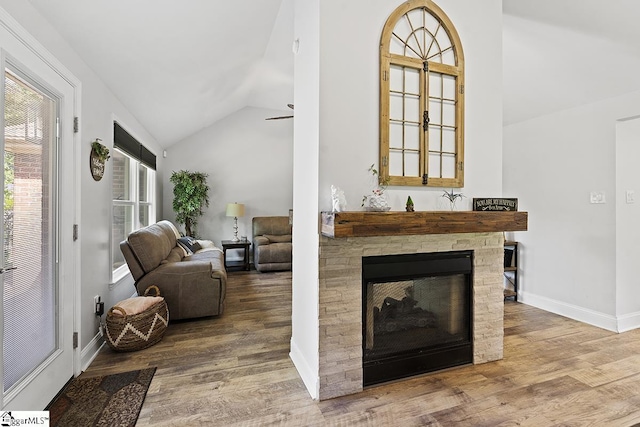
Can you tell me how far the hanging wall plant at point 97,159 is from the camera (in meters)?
2.42

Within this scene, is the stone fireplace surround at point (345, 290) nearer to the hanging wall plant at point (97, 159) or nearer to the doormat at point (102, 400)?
the doormat at point (102, 400)

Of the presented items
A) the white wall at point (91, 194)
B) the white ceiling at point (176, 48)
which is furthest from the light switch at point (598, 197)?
the white wall at point (91, 194)

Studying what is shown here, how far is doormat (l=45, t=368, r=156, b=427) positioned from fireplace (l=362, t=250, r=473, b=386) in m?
1.46

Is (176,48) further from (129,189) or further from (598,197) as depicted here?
(598,197)

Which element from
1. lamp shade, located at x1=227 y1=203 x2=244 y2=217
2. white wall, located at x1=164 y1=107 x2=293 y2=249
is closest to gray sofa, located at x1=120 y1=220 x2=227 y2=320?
lamp shade, located at x1=227 y1=203 x2=244 y2=217

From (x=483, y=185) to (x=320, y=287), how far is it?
1470 mm

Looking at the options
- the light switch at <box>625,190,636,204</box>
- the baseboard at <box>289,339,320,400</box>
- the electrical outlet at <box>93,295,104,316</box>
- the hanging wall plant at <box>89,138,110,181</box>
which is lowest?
the baseboard at <box>289,339,320,400</box>

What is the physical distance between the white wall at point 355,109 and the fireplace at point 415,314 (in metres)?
0.38

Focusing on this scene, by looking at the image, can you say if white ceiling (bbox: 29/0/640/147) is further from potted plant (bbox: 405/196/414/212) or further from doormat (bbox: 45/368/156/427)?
doormat (bbox: 45/368/156/427)

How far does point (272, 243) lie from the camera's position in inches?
229

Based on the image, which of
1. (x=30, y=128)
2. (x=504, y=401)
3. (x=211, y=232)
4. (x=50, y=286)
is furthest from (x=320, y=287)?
(x=211, y=232)

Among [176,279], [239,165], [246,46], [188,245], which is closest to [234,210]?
[239,165]

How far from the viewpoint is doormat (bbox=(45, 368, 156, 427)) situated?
1.71 meters

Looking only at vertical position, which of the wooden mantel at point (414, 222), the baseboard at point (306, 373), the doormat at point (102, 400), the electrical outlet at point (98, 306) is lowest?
the doormat at point (102, 400)
